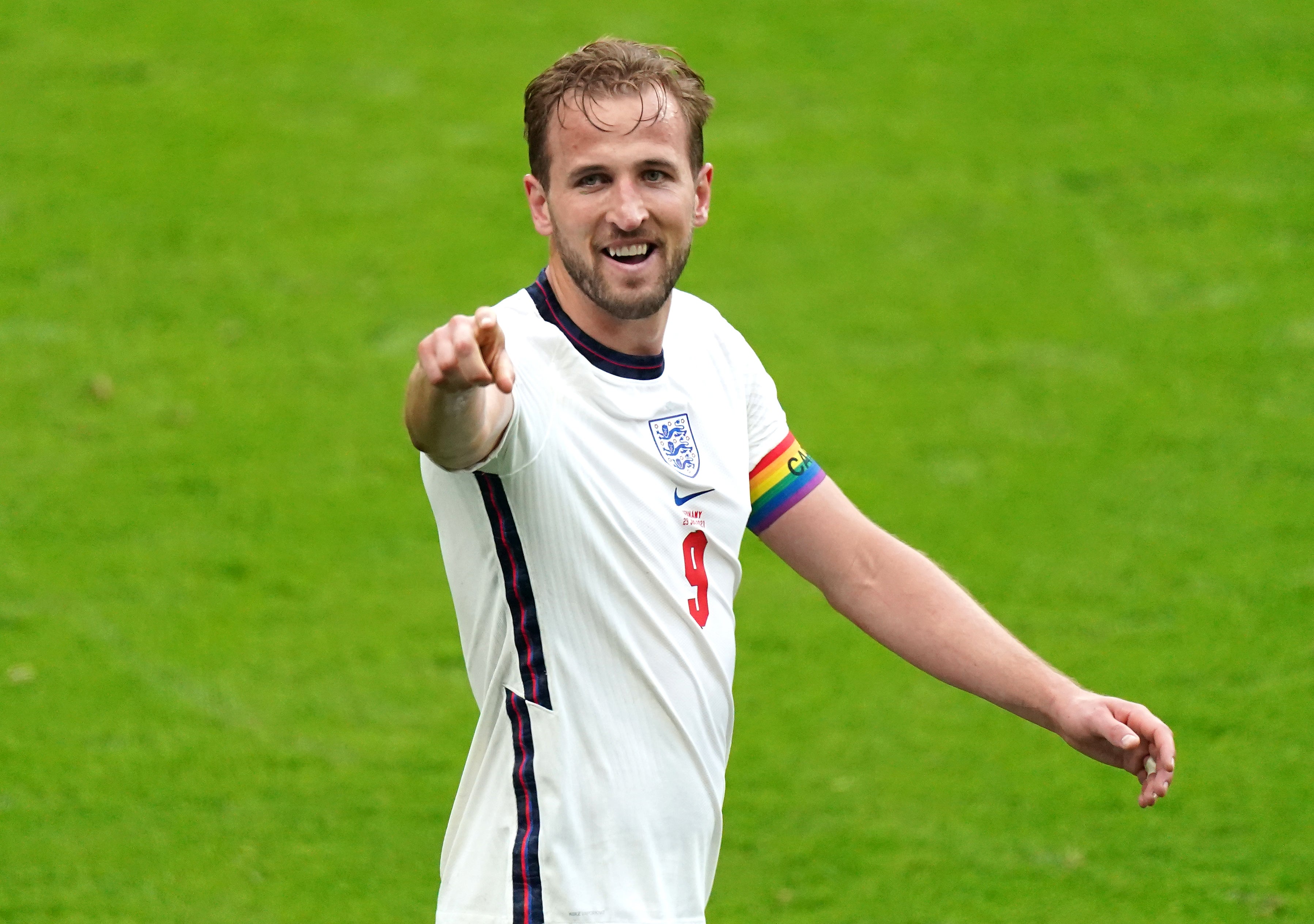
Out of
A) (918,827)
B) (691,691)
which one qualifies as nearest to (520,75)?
(918,827)

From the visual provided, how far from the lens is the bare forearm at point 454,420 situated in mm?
2895

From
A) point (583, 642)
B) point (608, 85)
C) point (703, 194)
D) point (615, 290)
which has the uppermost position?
point (608, 85)

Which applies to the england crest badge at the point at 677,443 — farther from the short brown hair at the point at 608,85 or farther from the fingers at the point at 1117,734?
the fingers at the point at 1117,734

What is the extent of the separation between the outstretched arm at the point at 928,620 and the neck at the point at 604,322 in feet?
2.00

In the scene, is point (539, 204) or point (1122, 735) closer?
point (1122, 735)

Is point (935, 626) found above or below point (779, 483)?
below

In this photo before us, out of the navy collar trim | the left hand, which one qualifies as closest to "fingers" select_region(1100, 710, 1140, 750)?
the left hand

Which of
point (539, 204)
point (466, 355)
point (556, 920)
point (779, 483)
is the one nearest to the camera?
point (466, 355)

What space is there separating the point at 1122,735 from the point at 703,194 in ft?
4.71

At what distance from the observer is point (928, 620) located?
149 inches

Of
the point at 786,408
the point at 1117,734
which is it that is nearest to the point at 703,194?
the point at 1117,734

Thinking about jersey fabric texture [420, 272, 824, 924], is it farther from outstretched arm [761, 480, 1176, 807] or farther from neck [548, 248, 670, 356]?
outstretched arm [761, 480, 1176, 807]

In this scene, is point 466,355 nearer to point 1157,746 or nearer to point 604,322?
point 604,322

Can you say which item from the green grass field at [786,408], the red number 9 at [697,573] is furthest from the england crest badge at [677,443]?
the green grass field at [786,408]
